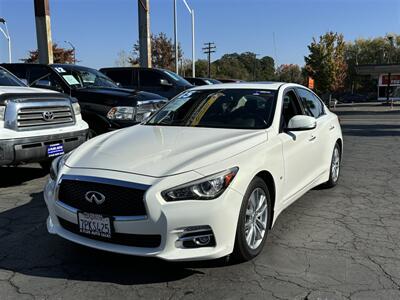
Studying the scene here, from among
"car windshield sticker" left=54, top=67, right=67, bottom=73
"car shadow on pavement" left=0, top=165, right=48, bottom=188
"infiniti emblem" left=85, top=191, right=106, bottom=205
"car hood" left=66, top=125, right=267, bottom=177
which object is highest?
"car windshield sticker" left=54, top=67, right=67, bottom=73

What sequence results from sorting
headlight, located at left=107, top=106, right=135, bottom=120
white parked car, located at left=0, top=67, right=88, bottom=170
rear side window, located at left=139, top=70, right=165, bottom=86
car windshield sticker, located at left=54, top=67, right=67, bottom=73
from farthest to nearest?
rear side window, located at left=139, top=70, right=165, bottom=86 → car windshield sticker, located at left=54, top=67, right=67, bottom=73 → headlight, located at left=107, top=106, right=135, bottom=120 → white parked car, located at left=0, top=67, right=88, bottom=170

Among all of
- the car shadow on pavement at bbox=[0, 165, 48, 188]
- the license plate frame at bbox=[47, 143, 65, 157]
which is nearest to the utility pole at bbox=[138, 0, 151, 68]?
the car shadow on pavement at bbox=[0, 165, 48, 188]

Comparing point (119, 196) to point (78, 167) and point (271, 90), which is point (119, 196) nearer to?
point (78, 167)

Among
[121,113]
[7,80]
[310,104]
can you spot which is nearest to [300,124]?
[310,104]

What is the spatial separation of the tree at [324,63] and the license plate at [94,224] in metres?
47.7

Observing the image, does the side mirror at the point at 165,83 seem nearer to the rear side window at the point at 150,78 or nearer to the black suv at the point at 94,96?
the rear side window at the point at 150,78

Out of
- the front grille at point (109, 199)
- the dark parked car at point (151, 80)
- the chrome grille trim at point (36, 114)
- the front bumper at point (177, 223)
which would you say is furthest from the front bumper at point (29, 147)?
the dark parked car at point (151, 80)

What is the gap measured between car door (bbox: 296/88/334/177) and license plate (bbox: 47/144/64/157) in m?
3.40

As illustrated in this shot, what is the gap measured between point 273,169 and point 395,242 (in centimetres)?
142

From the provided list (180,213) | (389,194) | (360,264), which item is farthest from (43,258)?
(389,194)

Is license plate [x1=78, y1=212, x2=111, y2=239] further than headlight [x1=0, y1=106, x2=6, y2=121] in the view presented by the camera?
No

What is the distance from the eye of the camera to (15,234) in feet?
15.3

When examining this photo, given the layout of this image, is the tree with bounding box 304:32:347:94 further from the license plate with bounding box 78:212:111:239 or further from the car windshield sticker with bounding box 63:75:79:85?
the license plate with bounding box 78:212:111:239

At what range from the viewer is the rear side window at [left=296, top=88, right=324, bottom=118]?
5.80 m
